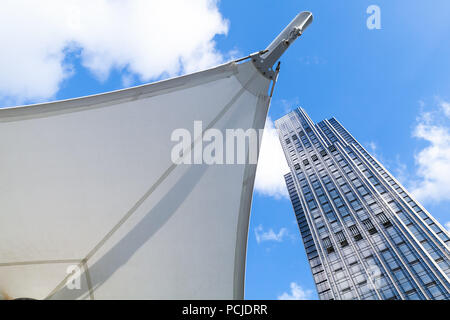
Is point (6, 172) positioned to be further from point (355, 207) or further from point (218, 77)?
point (355, 207)

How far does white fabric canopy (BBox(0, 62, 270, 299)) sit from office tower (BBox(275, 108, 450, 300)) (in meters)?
31.7

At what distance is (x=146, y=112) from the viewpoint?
6.03 metres

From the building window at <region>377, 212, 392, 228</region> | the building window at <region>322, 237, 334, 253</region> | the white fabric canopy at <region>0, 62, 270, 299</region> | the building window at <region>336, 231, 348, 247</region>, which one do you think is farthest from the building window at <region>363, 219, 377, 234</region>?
the white fabric canopy at <region>0, 62, 270, 299</region>

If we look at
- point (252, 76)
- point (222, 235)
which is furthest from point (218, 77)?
point (222, 235)

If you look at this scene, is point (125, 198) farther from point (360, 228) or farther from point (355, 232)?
point (360, 228)

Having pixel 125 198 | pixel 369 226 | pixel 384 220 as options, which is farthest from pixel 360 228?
pixel 125 198

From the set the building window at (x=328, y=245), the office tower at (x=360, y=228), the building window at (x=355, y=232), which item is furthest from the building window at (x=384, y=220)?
the building window at (x=328, y=245)

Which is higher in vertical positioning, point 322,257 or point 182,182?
point 322,257

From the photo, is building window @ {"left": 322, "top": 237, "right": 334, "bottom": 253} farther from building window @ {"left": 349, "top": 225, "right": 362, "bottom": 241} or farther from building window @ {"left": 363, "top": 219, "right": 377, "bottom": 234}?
building window @ {"left": 363, "top": 219, "right": 377, "bottom": 234}

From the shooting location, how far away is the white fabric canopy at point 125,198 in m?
5.19

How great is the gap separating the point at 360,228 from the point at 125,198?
3955 cm

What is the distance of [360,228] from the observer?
3950cm
